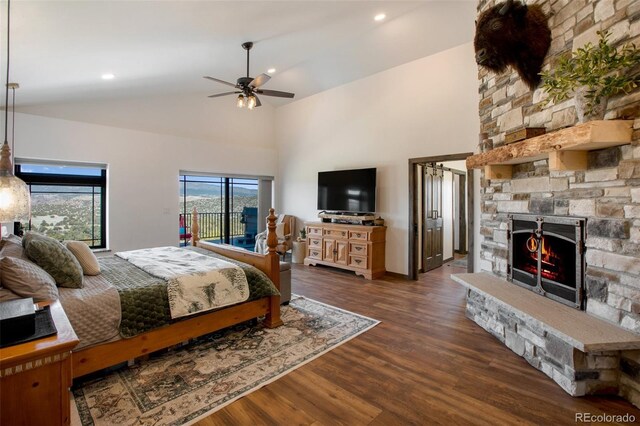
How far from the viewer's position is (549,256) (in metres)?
2.72

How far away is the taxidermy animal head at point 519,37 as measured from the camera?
8.62 ft

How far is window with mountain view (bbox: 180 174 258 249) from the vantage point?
6.45 m

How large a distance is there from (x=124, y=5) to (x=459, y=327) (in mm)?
4346

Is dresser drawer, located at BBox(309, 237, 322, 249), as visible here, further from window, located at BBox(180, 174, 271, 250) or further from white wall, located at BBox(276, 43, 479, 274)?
window, located at BBox(180, 174, 271, 250)

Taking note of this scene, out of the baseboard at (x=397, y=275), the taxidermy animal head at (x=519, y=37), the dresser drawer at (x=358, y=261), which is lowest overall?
the baseboard at (x=397, y=275)

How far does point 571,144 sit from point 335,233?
13.8ft

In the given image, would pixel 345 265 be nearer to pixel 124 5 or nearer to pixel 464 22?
pixel 464 22

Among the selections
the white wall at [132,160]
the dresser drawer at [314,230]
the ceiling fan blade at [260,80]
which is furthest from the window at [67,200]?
the dresser drawer at [314,230]

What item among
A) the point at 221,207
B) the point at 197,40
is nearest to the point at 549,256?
the point at 197,40

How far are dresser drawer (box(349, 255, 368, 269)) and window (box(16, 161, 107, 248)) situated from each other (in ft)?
14.3

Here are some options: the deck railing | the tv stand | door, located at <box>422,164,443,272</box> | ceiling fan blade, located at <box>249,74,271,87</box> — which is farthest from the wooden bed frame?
door, located at <box>422,164,443,272</box>

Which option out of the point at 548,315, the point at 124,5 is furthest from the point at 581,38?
the point at 124,5

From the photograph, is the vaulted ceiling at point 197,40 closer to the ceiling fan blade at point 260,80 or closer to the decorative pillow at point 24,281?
the ceiling fan blade at point 260,80

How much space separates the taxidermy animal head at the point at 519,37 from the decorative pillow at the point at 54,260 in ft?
13.3
